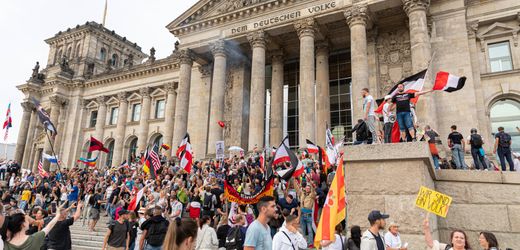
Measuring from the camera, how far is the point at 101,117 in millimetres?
38469

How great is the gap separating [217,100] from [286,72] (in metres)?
6.77

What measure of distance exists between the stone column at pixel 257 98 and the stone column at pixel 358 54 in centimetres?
596

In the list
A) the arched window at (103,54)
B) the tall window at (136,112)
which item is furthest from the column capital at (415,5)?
the arched window at (103,54)

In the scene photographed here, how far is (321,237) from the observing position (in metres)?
4.90

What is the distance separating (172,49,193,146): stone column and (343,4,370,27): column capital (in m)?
12.4

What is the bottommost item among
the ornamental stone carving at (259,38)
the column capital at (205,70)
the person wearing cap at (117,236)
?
the person wearing cap at (117,236)

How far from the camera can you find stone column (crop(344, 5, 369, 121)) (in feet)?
61.3

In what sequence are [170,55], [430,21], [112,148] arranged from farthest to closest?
[112,148] < [170,55] < [430,21]

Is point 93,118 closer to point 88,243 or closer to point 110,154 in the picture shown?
point 110,154

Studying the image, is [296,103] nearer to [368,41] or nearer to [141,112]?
[368,41]

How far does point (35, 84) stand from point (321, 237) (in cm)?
4526

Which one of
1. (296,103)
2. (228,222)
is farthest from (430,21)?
(228,222)

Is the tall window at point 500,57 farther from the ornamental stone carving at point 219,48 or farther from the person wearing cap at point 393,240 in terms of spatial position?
the person wearing cap at point 393,240

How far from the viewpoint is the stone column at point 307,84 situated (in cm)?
1992
